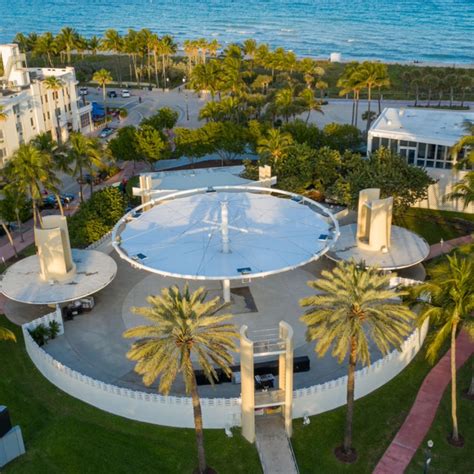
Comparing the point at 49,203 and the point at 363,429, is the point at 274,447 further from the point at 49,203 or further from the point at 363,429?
the point at 49,203

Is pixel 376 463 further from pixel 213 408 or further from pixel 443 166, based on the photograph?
pixel 443 166

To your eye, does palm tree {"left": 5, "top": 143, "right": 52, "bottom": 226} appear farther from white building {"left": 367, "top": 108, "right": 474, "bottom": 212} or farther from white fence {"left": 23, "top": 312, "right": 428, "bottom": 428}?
white building {"left": 367, "top": 108, "right": 474, "bottom": 212}

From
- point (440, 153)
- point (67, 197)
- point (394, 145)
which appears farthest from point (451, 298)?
point (67, 197)

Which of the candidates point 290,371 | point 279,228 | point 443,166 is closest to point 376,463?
point 290,371

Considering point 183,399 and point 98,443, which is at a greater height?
point 183,399

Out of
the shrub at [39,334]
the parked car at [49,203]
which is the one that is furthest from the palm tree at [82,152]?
the shrub at [39,334]
